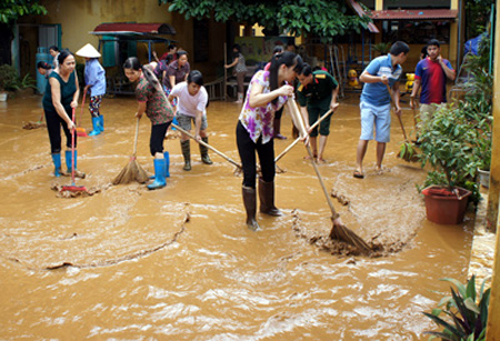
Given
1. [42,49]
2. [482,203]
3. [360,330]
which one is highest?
[42,49]

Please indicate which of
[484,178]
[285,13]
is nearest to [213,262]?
[484,178]

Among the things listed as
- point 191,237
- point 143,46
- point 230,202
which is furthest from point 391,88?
point 143,46

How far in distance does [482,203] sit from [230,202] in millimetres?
2847

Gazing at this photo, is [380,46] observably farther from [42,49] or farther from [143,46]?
[42,49]

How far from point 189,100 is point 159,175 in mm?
1249

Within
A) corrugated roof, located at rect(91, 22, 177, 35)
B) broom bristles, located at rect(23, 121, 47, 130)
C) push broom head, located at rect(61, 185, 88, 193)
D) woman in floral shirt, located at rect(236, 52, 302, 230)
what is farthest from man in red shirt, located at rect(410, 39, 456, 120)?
corrugated roof, located at rect(91, 22, 177, 35)

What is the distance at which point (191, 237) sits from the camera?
→ 5.25m

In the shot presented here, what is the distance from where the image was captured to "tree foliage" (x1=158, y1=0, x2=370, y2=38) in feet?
47.2

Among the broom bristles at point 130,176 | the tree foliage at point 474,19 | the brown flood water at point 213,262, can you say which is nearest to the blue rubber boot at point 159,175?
the brown flood water at point 213,262

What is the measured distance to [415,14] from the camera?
862 inches

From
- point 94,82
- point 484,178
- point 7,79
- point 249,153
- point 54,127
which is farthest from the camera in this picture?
point 7,79

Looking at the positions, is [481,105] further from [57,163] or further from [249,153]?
[57,163]

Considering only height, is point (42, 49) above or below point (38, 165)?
above

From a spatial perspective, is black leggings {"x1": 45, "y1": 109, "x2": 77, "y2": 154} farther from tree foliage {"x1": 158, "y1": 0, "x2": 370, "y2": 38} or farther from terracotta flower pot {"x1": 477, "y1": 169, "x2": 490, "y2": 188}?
tree foliage {"x1": 158, "y1": 0, "x2": 370, "y2": 38}
